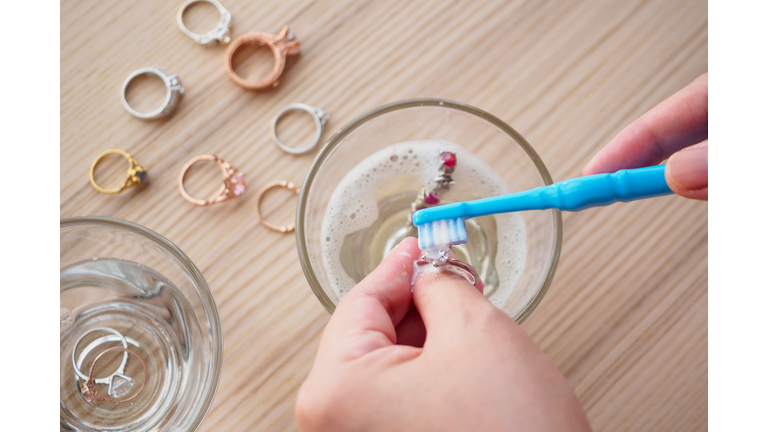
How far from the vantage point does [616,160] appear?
631 millimetres

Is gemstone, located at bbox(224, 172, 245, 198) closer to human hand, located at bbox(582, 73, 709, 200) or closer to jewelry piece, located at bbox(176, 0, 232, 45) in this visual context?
jewelry piece, located at bbox(176, 0, 232, 45)

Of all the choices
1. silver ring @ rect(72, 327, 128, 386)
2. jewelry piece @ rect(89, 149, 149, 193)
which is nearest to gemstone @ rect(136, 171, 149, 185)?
jewelry piece @ rect(89, 149, 149, 193)

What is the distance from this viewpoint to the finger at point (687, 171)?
421 millimetres

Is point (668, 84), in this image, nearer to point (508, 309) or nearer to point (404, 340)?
point (508, 309)

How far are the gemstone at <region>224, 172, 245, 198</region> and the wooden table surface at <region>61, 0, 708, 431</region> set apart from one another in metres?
0.02

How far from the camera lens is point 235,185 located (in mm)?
712

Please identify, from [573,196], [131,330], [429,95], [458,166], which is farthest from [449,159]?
[131,330]

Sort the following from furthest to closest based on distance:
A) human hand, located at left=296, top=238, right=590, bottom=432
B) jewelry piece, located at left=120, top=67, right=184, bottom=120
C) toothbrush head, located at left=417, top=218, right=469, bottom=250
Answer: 1. jewelry piece, located at left=120, top=67, right=184, bottom=120
2. toothbrush head, located at left=417, top=218, right=469, bottom=250
3. human hand, located at left=296, top=238, right=590, bottom=432

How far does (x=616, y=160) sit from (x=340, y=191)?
0.38 meters

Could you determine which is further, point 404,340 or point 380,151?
point 380,151

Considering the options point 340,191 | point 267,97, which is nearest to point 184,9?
point 267,97

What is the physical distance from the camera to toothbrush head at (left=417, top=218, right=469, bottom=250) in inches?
20.0

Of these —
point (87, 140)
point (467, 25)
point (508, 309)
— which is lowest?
point (508, 309)

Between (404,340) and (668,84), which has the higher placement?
(668,84)
